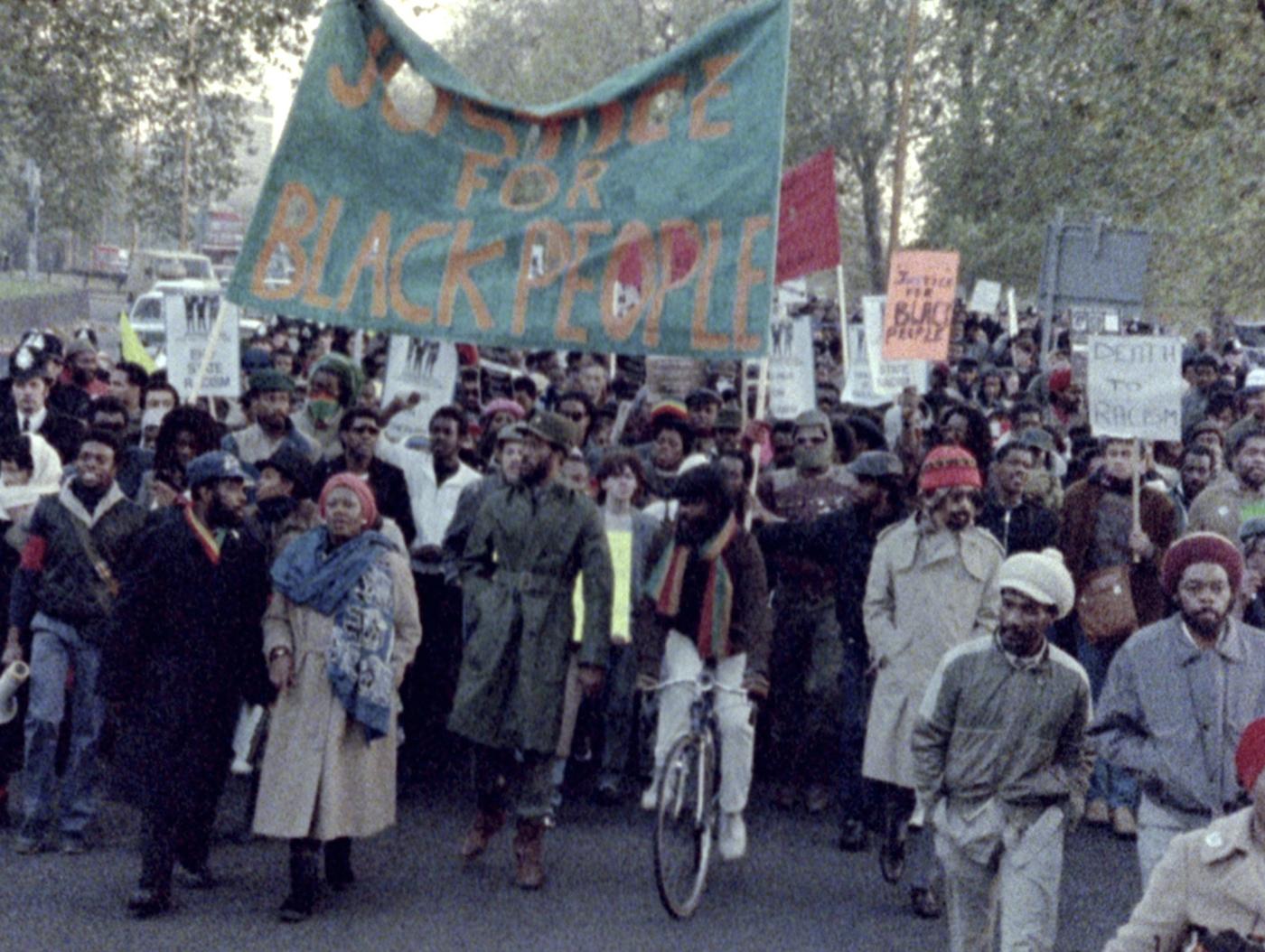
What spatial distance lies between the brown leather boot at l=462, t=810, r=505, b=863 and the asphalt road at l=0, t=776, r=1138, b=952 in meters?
0.08

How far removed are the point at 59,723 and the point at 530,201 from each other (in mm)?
2791

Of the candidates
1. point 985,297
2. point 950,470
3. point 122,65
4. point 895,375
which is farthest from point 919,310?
point 985,297

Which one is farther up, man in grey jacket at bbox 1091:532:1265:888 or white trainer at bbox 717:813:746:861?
man in grey jacket at bbox 1091:532:1265:888

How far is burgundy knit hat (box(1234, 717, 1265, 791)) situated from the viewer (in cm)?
488

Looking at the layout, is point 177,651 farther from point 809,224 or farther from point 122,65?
point 122,65

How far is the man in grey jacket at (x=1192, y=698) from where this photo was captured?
22.5 ft

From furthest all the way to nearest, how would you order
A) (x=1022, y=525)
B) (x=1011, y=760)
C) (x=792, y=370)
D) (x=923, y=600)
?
1. (x=792, y=370)
2. (x=1022, y=525)
3. (x=923, y=600)
4. (x=1011, y=760)

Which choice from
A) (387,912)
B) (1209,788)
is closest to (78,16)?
(387,912)

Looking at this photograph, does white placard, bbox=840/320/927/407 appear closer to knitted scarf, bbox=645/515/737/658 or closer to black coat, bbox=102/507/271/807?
knitted scarf, bbox=645/515/737/658

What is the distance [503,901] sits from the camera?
9398mm

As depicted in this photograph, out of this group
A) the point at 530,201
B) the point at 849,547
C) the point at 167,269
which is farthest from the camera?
the point at 167,269

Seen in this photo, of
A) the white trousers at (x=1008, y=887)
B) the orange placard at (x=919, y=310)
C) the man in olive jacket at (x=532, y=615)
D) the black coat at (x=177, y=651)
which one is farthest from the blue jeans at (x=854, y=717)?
the orange placard at (x=919, y=310)

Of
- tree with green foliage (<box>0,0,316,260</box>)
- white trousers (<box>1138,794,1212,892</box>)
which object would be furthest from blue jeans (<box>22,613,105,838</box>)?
tree with green foliage (<box>0,0,316,260</box>)

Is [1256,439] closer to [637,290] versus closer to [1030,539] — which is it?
[1030,539]
